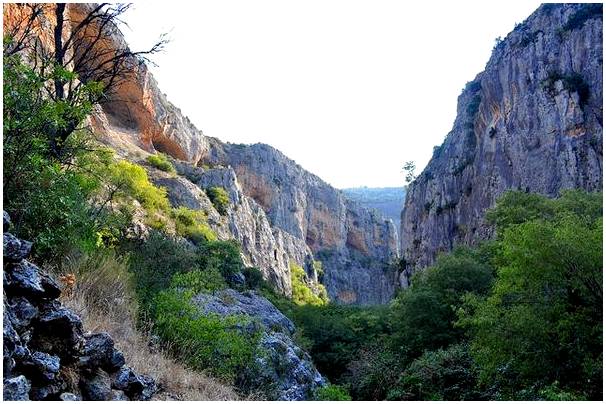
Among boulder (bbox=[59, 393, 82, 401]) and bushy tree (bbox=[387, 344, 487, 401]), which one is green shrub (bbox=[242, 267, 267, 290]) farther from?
boulder (bbox=[59, 393, 82, 401])

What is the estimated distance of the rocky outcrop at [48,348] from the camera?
17.0 ft

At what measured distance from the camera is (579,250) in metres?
11.6

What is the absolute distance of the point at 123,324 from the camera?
8.34m

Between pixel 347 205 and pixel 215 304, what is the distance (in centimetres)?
9203

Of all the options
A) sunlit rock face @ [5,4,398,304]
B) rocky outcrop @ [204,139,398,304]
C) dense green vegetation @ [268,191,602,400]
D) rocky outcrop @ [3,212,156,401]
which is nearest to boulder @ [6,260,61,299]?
rocky outcrop @ [3,212,156,401]

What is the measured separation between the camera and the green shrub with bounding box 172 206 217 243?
34.5m

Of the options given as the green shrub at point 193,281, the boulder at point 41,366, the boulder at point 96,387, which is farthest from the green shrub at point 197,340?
the boulder at point 41,366

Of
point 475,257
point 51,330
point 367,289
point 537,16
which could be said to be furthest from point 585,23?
point 367,289

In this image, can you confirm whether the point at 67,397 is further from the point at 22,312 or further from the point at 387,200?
the point at 387,200

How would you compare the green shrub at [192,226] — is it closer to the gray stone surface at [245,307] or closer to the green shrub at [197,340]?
the gray stone surface at [245,307]

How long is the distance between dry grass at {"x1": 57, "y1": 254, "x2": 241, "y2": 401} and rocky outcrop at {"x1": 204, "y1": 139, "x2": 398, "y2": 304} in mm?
64005

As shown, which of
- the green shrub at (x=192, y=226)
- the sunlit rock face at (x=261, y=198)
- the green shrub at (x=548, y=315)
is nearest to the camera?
the green shrub at (x=548, y=315)

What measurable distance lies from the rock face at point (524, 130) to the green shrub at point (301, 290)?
1214 centimetres

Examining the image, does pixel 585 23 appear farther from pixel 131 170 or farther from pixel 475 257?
pixel 131 170
